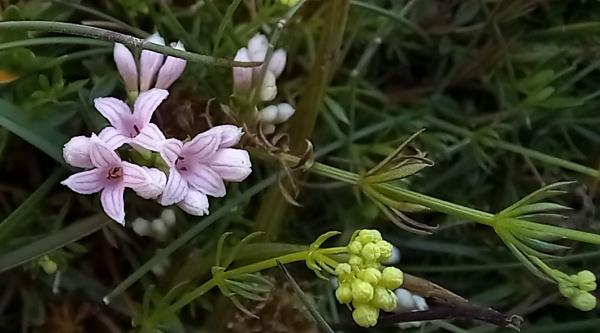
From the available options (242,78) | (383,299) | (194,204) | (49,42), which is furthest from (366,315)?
(49,42)

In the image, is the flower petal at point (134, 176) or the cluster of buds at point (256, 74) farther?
the cluster of buds at point (256, 74)

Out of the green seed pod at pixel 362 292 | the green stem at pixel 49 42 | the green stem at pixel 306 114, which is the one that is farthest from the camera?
the green stem at pixel 306 114

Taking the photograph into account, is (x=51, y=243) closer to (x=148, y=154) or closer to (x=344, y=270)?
(x=148, y=154)

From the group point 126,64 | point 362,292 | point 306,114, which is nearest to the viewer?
point 362,292

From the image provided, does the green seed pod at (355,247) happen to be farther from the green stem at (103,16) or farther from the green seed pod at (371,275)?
the green stem at (103,16)

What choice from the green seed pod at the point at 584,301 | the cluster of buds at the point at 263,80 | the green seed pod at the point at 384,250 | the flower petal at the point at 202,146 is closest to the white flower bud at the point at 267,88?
the cluster of buds at the point at 263,80

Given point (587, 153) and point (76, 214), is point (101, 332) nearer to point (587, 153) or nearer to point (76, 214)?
point (76, 214)

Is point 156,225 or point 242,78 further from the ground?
point 242,78
